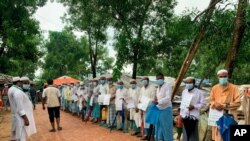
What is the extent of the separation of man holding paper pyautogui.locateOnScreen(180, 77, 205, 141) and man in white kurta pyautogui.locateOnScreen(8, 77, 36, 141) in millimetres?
3672

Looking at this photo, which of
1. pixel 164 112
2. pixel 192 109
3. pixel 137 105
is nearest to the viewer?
pixel 192 109

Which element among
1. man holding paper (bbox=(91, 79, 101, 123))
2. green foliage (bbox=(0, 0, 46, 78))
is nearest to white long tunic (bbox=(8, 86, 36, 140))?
man holding paper (bbox=(91, 79, 101, 123))

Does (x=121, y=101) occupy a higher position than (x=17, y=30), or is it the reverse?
(x=17, y=30)

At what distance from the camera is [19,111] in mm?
10086

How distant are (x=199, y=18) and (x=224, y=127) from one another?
→ 5.61 m

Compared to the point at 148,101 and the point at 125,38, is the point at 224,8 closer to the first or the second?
the point at 148,101

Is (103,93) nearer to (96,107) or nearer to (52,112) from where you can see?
(96,107)

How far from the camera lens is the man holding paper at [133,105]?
1531cm

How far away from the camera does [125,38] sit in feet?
79.5

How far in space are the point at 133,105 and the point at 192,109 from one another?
17.8ft

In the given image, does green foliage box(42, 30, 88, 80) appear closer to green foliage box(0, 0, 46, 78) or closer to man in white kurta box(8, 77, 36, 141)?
green foliage box(0, 0, 46, 78)

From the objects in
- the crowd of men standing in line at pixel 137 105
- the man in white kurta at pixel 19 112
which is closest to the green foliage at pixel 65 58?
the crowd of men standing in line at pixel 137 105

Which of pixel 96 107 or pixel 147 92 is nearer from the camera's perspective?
pixel 147 92

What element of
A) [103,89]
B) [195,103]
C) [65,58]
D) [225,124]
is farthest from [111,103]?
[65,58]
